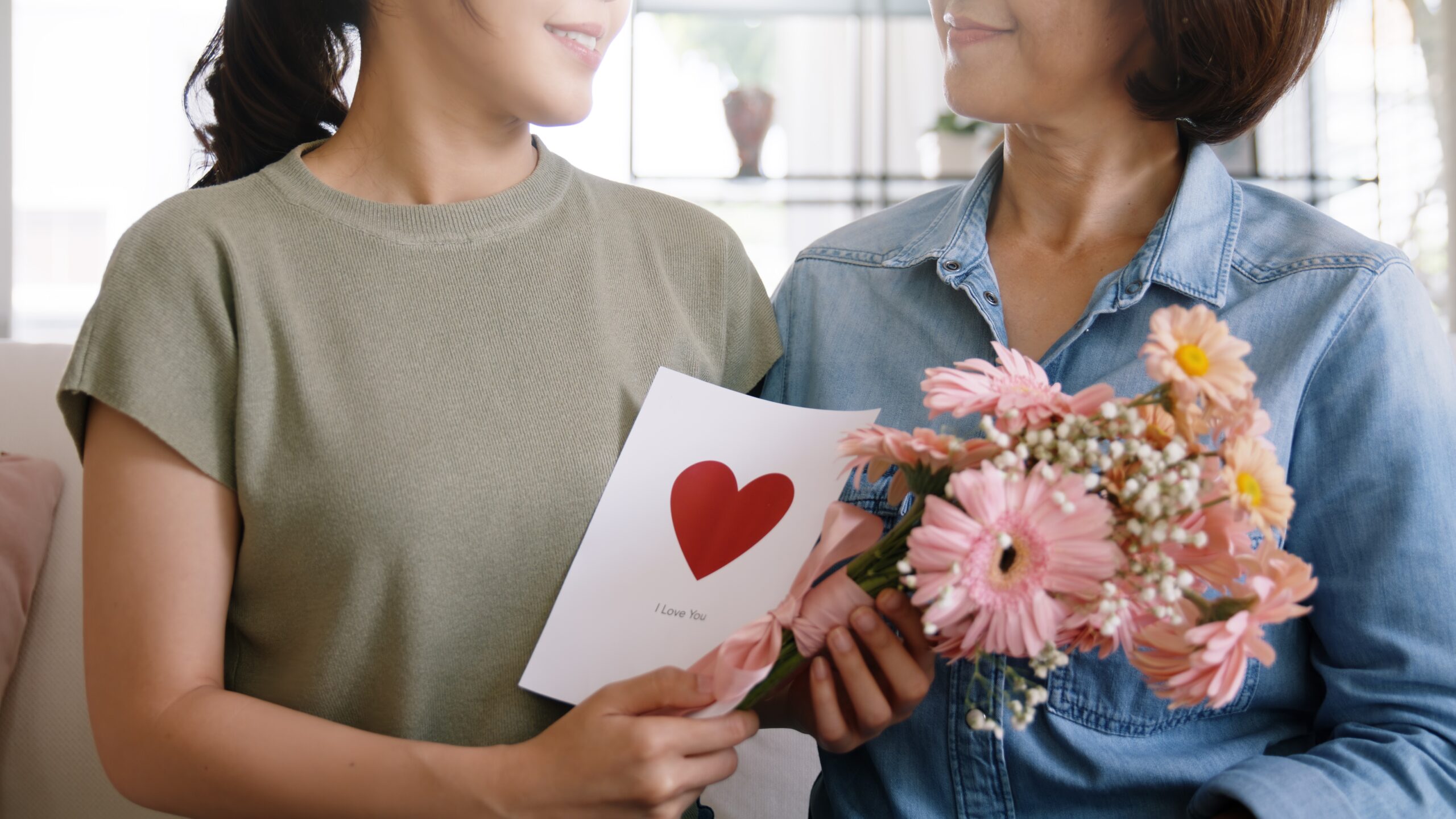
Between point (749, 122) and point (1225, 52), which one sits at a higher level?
point (1225, 52)

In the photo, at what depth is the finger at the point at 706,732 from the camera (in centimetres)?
76

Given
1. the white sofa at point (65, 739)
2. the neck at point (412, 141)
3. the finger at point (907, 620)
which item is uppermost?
the neck at point (412, 141)

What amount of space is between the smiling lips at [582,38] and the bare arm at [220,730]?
488 millimetres

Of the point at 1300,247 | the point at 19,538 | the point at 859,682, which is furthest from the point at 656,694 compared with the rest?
the point at 19,538

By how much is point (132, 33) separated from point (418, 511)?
4177mm

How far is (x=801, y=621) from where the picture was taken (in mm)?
748

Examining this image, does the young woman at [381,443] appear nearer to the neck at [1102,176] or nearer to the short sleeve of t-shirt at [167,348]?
the short sleeve of t-shirt at [167,348]

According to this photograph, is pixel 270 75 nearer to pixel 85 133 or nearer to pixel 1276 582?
pixel 1276 582

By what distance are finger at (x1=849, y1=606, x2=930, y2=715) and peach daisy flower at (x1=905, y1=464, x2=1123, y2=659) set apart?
0.15 meters

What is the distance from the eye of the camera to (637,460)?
0.93m

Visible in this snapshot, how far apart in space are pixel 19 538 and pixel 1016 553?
1338mm

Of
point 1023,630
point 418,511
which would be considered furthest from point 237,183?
point 1023,630

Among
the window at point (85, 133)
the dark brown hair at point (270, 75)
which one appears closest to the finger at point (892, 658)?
the dark brown hair at point (270, 75)

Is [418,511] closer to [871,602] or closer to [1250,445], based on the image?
[871,602]
